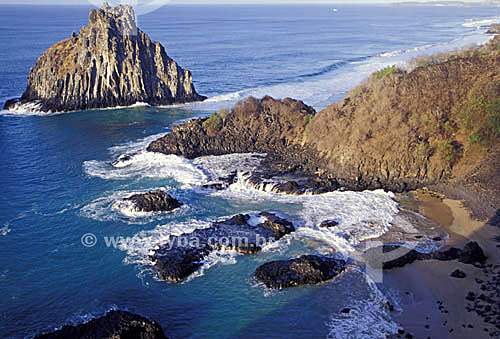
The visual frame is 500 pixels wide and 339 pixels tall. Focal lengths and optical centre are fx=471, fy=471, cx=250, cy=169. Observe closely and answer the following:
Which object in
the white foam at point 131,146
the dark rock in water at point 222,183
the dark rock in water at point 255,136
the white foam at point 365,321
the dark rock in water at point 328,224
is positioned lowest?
the white foam at point 365,321

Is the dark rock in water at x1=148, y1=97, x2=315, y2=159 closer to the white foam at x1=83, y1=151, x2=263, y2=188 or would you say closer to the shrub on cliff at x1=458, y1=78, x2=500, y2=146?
the white foam at x1=83, y1=151, x2=263, y2=188

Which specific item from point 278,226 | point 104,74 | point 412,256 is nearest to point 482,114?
point 412,256

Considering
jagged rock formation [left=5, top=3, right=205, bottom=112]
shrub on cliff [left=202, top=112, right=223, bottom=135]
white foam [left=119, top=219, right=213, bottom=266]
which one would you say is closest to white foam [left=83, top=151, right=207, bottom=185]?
shrub on cliff [left=202, top=112, right=223, bottom=135]

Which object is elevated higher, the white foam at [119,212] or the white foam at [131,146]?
the white foam at [131,146]

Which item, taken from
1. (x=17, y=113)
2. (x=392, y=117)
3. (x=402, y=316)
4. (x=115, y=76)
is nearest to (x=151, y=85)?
(x=115, y=76)

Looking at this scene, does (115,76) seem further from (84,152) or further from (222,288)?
(222,288)

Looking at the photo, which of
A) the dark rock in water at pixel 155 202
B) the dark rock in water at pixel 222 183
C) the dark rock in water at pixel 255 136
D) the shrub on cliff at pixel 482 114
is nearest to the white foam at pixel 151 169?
the dark rock in water at pixel 222 183

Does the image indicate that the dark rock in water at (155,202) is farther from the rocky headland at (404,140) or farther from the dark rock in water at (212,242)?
the rocky headland at (404,140)
